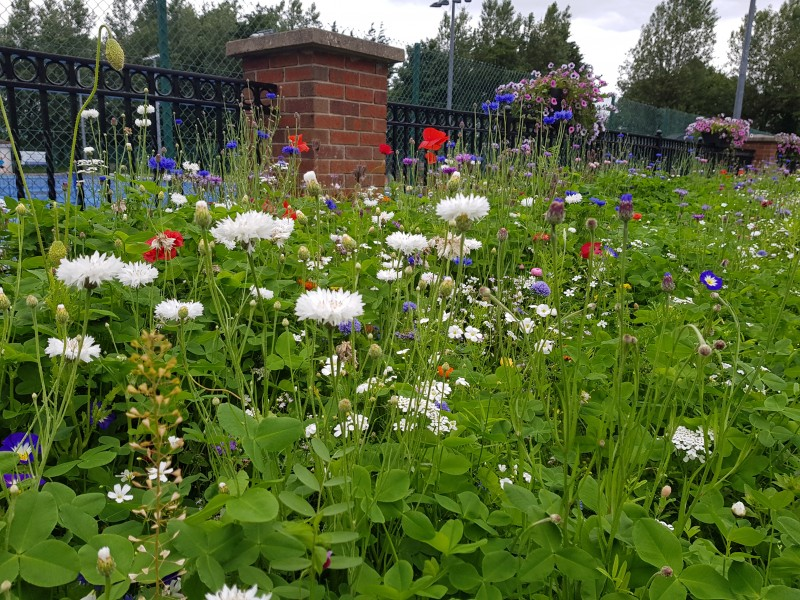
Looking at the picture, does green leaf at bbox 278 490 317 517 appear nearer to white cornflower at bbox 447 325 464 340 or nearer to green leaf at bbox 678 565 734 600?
green leaf at bbox 678 565 734 600

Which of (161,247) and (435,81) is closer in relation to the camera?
(161,247)

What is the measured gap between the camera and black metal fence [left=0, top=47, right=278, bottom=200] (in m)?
3.34

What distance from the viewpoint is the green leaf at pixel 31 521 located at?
0.80 metres

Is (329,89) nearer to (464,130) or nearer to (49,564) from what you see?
(464,130)

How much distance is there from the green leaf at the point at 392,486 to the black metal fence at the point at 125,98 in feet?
8.22

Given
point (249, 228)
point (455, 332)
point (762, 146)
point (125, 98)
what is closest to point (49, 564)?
point (249, 228)

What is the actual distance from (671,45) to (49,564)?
47.3 m

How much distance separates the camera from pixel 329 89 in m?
Result: 4.46

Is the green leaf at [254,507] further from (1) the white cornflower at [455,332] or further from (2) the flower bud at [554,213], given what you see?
(1) the white cornflower at [455,332]

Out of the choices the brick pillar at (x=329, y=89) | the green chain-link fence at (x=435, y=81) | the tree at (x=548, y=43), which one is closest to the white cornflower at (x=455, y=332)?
the brick pillar at (x=329, y=89)

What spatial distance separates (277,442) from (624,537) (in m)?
0.58

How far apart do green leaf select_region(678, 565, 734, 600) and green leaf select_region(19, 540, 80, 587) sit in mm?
845

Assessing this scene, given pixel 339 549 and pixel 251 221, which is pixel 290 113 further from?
pixel 339 549

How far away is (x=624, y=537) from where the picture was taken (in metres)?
0.96
